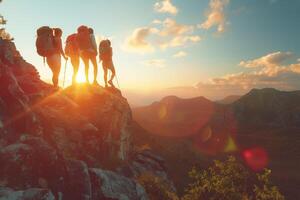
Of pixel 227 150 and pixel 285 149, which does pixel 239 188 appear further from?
pixel 285 149

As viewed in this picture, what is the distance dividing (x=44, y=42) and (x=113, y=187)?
34.2 ft

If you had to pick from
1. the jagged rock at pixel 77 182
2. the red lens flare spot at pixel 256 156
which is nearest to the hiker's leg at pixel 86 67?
the jagged rock at pixel 77 182

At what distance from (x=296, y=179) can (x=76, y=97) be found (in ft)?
377

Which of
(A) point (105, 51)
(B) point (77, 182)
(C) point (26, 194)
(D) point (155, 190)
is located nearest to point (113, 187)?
(B) point (77, 182)

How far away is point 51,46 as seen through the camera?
19.3m

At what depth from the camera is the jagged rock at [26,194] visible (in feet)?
32.0

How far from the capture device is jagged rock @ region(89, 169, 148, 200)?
1337cm

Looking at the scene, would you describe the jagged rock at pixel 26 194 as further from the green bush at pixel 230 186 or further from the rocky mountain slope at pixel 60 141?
the green bush at pixel 230 186

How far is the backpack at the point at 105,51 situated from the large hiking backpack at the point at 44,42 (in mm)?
5252

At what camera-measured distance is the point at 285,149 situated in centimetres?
16862

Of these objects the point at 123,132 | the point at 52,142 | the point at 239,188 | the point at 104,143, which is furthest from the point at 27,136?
the point at 239,188

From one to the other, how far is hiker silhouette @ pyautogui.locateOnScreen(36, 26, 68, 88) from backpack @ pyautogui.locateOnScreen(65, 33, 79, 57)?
111 centimetres

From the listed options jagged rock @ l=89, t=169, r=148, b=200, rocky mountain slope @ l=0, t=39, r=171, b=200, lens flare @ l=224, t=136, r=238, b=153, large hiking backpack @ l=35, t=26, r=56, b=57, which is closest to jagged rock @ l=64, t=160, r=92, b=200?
rocky mountain slope @ l=0, t=39, r=171, b=200

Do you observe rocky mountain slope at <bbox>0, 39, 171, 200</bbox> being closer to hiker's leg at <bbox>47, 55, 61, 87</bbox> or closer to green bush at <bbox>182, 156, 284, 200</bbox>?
hiker's leg at <bbox>47, 55, 61, 87</bbox>
